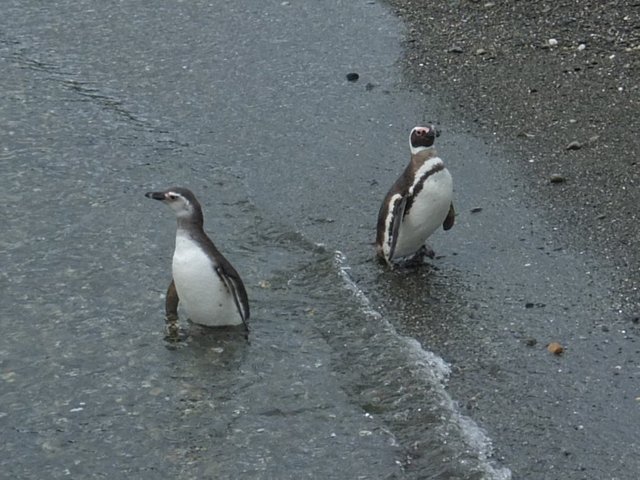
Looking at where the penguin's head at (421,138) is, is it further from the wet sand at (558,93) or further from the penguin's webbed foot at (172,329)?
the penguin's webbed foot at (172,329)

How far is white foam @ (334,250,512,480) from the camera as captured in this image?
4.60 m

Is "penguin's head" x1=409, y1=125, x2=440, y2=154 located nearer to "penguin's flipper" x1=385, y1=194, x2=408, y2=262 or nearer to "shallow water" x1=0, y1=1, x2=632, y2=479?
"penguin's flipper" x1=385, y1=194, x2=408, y2=262

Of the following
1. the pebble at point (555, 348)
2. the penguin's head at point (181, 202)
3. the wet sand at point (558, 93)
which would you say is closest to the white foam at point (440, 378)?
the pebble at point (555, 348)

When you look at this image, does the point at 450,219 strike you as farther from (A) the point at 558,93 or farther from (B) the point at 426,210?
(A) the point at 558,93

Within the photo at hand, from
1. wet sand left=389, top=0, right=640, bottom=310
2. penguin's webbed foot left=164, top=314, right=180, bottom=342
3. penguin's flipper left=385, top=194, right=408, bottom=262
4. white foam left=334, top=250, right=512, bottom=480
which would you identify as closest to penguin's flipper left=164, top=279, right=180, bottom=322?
penguin's webbed foot left=164, top=314, right=180, bottom=342

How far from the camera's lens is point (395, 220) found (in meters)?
6.10

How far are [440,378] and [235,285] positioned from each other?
1.02 metres

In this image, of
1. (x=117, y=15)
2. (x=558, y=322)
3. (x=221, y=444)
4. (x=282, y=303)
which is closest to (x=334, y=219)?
(x=282, y=303)

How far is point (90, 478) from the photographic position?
15.3 ft

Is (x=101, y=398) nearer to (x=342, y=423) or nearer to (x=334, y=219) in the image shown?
(x=342, y=423)

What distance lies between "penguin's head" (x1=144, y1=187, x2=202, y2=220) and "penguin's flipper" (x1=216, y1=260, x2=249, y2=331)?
0.87ft

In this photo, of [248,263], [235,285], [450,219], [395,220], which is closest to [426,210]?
[395,220]

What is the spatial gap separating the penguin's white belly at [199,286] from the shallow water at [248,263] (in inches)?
4.6

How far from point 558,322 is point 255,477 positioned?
61.2 inches
